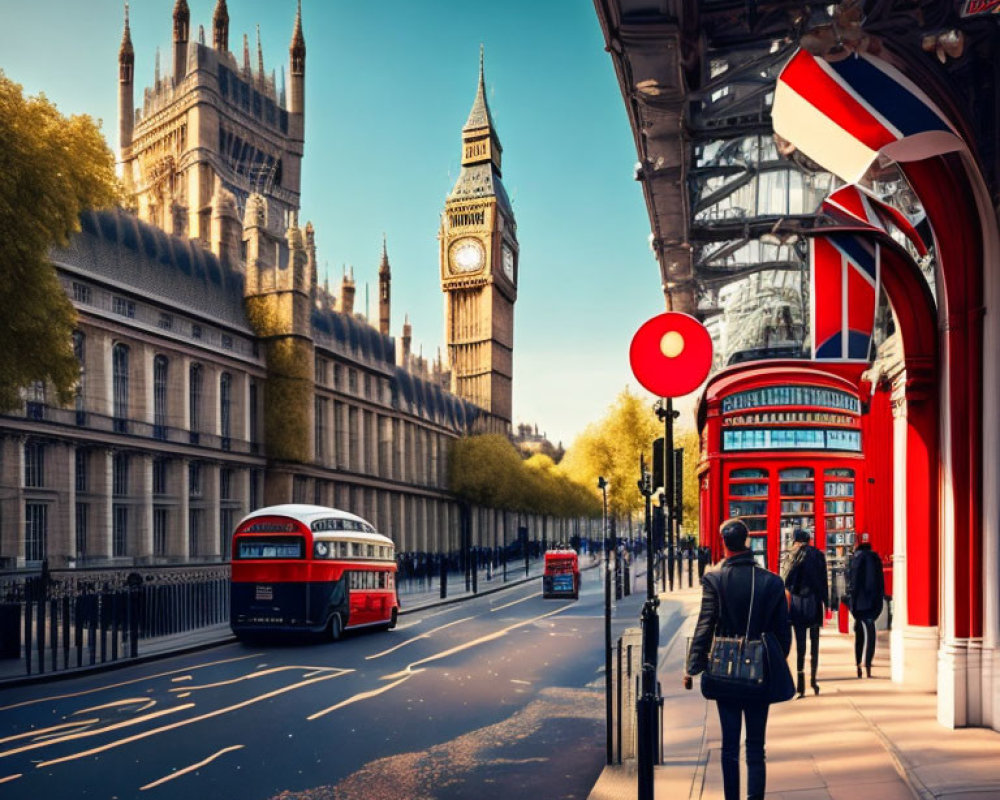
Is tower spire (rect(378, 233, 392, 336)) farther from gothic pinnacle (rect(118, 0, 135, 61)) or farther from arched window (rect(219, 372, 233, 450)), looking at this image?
arched window (rect(219, 372, 233, 450))

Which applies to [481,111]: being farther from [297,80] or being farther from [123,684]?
[123,684]

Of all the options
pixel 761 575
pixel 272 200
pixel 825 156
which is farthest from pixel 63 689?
pixel 272 200

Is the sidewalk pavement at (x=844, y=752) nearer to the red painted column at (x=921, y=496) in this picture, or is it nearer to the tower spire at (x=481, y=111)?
the red painted column at (x=921, y=496)

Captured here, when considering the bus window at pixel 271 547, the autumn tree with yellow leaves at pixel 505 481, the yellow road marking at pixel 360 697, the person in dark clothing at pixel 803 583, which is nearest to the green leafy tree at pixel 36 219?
the bus window at pixel 271 547

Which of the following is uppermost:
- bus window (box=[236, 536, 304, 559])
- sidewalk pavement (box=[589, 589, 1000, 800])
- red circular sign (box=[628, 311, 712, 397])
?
red circular sign (box=[628, 311, 712, 397])

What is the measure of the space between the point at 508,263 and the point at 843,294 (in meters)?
125

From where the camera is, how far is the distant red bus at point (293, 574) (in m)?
20.0

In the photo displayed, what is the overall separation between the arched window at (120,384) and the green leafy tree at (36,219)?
22.1 meters

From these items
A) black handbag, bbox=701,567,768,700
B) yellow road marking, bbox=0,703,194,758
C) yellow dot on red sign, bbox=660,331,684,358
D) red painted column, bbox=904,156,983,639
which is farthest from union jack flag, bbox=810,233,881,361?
yellow road marking, bbox=0,703,194,758

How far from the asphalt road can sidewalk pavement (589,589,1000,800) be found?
0.84 metres

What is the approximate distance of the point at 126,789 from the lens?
814 centimetres

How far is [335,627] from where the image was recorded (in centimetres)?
2112

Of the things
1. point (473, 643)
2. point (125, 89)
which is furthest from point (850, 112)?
point (125, 89)

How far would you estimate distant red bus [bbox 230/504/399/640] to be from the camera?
20047 mm
